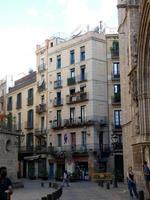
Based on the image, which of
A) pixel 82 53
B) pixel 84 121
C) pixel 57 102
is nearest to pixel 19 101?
pixel 57 102

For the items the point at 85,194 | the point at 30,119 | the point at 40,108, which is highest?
the point at 40,108

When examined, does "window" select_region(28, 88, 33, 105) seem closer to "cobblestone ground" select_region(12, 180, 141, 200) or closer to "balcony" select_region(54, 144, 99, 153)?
"balcony" select_region(54, 144, 99, 153)

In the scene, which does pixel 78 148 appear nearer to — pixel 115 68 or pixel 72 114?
pixel 72 114

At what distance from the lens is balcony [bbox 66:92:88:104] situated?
47.2 metres

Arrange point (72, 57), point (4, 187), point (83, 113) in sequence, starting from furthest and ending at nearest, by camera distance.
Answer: point (72, 57)
point (83, 113)
point (4, 187)

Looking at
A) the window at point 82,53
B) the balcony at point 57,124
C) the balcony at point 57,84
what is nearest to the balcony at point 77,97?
the balcony at point 57,84

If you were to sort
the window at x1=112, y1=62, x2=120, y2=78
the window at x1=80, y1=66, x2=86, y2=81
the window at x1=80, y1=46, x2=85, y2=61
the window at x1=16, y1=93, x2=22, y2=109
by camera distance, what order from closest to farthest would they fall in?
1. the window at x1=112, y1=62, x2=120, y2=78
2. the window at x1=80, y1=66, x2=86, y2=81
3. the window at x1=80, y1=46, x2=85, y2=61
4. the window at x1=16, y1=93, x2=22, y2=109

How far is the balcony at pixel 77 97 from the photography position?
47.2 m

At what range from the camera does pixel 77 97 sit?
48062 mm

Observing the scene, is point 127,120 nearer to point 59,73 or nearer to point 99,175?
point 99,175

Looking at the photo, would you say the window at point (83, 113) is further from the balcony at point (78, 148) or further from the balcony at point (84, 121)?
the balcony at point (78, 148)

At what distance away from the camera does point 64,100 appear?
5006cm

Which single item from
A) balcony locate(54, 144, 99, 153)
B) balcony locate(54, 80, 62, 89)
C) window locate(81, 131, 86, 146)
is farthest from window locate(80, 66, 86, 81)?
balcony locate(54, 144, 99, 153)

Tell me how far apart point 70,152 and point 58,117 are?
5299mm
